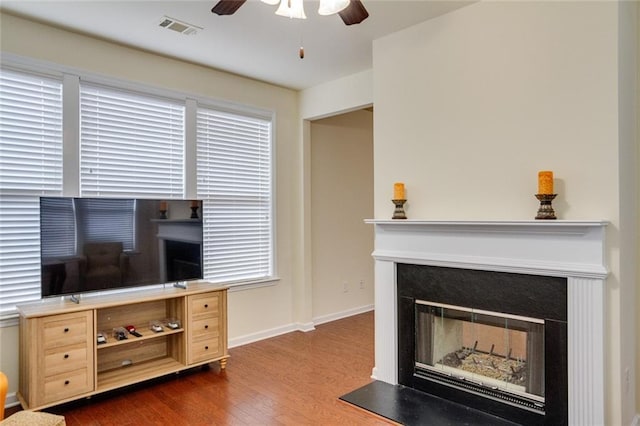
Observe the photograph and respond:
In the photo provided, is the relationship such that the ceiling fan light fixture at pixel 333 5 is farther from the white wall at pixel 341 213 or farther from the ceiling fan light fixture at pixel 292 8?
the white wall at pixel 341 213

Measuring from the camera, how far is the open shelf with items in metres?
2.76

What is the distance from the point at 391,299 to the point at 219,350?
62.2 inches

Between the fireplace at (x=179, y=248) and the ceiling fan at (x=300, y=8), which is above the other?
the ceiling fan at (x=300, y=8)

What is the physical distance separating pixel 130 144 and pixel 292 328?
8.74 ft

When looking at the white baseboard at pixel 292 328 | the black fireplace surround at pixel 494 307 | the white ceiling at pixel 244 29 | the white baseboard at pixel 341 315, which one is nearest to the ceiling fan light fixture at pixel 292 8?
the white ceiling at pixel 244 29

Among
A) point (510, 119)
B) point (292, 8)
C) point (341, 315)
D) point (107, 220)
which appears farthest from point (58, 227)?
point (341, 315)

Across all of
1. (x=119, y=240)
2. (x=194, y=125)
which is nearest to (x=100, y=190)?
(x=119, y=240)

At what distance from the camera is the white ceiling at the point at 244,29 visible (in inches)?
113

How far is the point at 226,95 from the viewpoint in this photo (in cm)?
425

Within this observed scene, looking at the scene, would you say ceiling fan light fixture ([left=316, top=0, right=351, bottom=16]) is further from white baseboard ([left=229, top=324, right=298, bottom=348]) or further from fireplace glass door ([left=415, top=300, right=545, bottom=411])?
white baseboard ([left=229, top=324, right=298, bottom=348])

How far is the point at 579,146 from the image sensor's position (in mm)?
2463

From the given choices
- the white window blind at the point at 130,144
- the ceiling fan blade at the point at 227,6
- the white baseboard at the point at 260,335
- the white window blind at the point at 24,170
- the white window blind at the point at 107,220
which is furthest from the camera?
the white baseboard at the point at 260,335

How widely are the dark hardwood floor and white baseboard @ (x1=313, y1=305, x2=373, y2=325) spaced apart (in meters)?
0.84

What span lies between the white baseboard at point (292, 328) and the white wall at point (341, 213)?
0.07 feet
